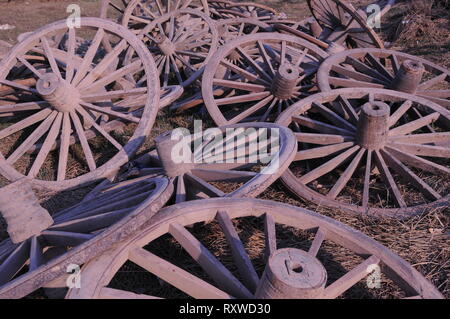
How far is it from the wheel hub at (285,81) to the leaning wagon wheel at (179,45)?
4.21 ft

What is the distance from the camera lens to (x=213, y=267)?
6.22ft

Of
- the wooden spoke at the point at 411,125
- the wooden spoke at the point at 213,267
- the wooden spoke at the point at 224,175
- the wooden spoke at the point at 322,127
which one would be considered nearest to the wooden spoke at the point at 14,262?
the wooden spoke at the point at 213,267

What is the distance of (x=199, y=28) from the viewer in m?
5.98

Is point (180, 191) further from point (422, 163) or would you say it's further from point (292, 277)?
point (422, 163)

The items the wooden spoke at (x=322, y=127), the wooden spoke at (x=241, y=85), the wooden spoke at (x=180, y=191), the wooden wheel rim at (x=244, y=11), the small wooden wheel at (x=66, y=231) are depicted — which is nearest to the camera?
the small wooden wheel at (x=66, y=231)

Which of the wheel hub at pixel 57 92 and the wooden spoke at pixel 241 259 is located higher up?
the wheel hub at pixel 57 92

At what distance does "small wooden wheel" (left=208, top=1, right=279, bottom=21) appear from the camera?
6.88 metres

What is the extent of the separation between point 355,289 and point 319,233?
0.59 meters

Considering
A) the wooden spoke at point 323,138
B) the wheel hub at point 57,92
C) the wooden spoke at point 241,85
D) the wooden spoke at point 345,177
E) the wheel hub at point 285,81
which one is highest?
the wooden spoke at point 241,85

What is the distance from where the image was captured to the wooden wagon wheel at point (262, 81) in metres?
3.68

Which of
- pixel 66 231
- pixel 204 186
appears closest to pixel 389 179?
pixel 204 186

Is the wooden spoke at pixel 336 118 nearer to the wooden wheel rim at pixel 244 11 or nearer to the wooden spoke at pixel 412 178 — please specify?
the wooden spoke at pixel 412 178

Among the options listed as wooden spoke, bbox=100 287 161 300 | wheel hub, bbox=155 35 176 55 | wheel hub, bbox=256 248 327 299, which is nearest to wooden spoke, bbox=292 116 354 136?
wheel hub, bbox=256 248 327 299
